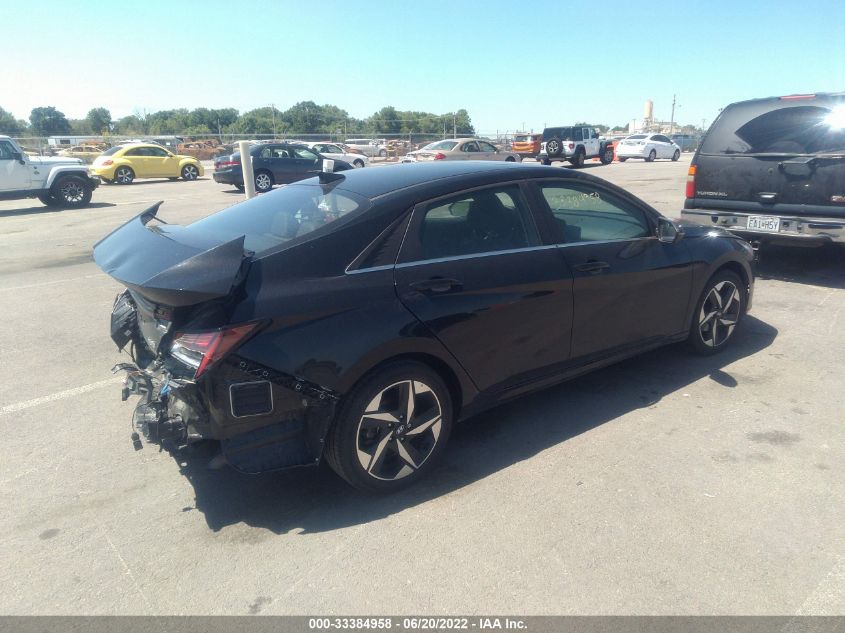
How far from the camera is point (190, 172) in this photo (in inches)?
1051

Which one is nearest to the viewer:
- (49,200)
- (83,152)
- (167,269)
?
(167,269)

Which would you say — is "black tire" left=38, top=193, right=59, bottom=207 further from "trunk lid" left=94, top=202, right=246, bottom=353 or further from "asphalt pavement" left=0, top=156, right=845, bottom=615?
"trunk lid" left=94, top=202, right=246, bottom=353

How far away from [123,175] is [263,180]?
826cm

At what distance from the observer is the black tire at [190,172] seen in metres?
26.4

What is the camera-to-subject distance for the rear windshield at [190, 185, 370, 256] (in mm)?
3250

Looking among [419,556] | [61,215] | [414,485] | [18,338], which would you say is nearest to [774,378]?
[414,485]

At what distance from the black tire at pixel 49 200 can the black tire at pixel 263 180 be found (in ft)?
18.6

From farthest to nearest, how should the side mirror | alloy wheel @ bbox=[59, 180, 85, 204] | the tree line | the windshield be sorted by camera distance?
the tree line, the windshield, alloy wheel @ bbox=[59, 180, 85, 204], the side mirror

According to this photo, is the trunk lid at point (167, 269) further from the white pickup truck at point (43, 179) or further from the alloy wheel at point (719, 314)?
the white pickup truck at point (43, 179)

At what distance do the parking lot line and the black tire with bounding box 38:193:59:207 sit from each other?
1372cm

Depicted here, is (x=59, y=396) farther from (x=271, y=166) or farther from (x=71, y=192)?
(x=271, y=166)

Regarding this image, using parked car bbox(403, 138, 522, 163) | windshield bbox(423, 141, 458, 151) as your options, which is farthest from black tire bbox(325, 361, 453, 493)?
windshield bbox(423, 141, 458, 151)

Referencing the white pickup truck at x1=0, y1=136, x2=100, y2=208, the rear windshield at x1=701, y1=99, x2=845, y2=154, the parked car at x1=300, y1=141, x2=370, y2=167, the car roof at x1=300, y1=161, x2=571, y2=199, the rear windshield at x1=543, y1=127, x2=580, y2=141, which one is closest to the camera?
the car roof at x1=300, y1=161, x2=571, y2=199

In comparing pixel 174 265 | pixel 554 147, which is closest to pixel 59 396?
pixel 174 265
